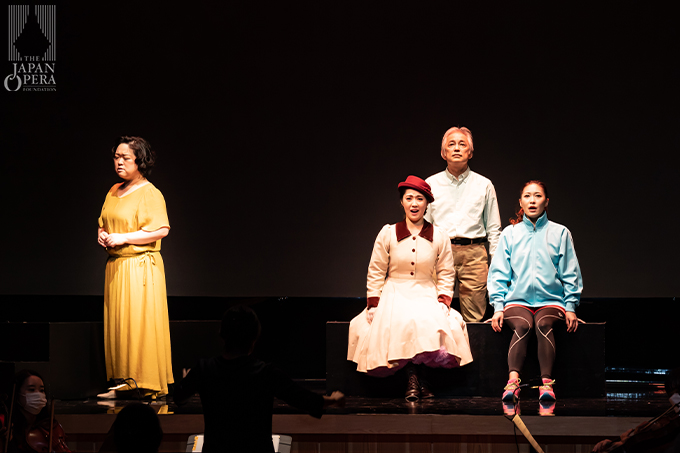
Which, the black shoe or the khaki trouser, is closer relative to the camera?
the black shoe

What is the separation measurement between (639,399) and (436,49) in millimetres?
2984

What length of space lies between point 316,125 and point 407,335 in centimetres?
227

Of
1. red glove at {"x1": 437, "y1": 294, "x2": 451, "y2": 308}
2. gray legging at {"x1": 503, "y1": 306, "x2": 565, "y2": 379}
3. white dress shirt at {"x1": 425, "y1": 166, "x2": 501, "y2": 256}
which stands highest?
white dress shirt at {"x1": 425, "y1": 166, "x2": 501, "y2": 256}

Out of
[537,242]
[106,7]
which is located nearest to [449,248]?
[537,242]

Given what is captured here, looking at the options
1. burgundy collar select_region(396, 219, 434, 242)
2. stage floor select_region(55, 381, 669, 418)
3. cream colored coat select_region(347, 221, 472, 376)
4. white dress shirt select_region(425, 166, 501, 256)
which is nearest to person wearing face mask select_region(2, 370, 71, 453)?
stage floor select_region(55, 381, 669, 418)

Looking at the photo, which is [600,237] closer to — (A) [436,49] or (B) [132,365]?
(A) [436,49]

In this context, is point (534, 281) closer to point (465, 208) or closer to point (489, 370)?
point (489, 370)

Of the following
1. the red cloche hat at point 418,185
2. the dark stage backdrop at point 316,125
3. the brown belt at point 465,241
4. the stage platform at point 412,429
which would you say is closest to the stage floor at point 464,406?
the stage platform at point 412,429

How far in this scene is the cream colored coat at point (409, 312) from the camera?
14.0 ft

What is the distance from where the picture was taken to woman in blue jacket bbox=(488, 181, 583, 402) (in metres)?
4.30

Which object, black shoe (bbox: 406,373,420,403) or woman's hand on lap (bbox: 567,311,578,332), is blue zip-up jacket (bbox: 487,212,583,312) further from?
black shoe (bbox: 406,373,420,403)

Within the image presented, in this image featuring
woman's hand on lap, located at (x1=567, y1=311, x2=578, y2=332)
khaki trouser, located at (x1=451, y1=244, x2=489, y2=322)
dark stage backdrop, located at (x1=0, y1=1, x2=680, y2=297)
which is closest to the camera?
woman's hand on lap, located at (x1=567, y1=311, x2=578, y2=332)

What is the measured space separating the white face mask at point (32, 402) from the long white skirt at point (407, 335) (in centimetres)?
184

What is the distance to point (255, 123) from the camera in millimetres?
5965
